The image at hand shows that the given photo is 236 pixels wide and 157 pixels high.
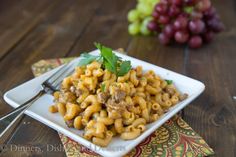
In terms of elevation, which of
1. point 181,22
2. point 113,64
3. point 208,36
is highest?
point 113,64

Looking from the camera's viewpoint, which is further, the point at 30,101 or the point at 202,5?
the point at 202,5

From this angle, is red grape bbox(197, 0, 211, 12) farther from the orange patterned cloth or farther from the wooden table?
the orange patterned cloth

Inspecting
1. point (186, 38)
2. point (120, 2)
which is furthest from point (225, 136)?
point (120, 2)

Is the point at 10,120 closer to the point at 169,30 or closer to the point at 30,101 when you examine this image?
the point at 30,101

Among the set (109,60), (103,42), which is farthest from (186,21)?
(109,60)

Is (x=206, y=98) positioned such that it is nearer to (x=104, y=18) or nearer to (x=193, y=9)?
(x=193, y=9)
